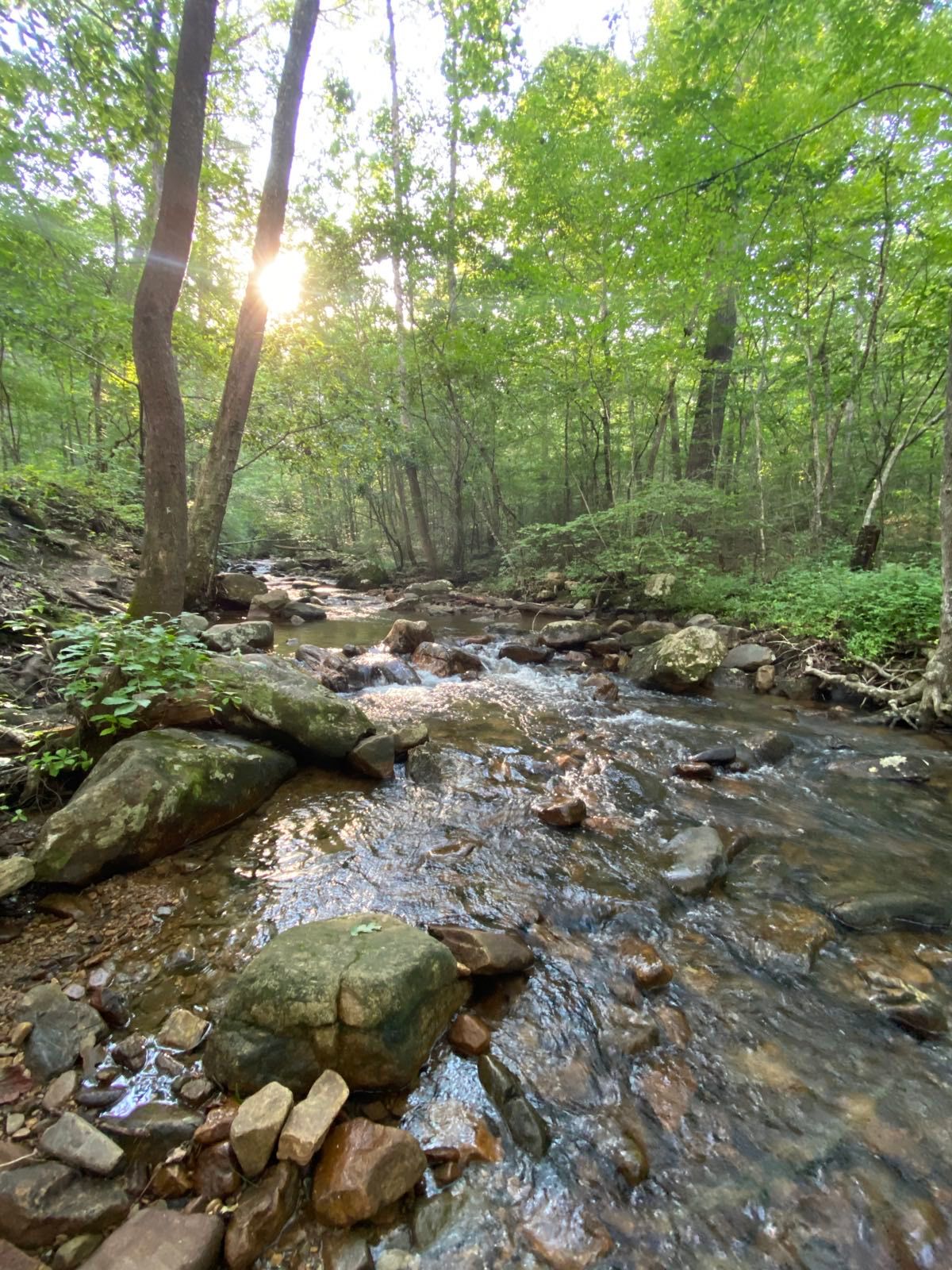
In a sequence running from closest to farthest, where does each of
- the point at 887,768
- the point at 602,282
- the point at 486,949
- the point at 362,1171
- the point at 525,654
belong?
the point at 362,1171, the point at 486,949, the point at 887,768, the point at 525,654, the point at 602,282

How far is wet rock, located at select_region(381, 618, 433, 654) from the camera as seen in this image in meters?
9.21

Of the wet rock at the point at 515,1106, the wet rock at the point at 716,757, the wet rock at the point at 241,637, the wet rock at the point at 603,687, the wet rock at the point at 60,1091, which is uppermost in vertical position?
the wet rock at the point at 241,637

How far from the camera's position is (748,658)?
8102 millimetres

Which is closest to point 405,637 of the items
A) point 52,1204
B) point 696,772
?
point 696,772

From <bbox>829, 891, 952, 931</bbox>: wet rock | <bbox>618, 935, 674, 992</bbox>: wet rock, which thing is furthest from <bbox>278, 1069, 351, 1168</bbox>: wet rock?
<bbox>829, 891, 952, 931</bbox>: wet rock

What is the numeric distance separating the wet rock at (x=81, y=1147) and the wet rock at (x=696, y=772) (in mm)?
4671

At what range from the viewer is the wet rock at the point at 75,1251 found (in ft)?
4.37

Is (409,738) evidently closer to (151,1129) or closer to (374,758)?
(374,758)

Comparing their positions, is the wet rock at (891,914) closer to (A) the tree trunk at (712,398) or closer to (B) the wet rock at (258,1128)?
(B) the wet rock at (258,1128)

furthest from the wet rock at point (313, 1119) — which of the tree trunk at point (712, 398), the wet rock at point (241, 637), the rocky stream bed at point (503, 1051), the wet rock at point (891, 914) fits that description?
the tree trunk at point (712, 398)

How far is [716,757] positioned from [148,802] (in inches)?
198

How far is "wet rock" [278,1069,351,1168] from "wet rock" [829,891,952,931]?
302 cm

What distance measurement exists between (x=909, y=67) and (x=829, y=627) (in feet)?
23.3

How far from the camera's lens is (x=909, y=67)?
20.4 ft
